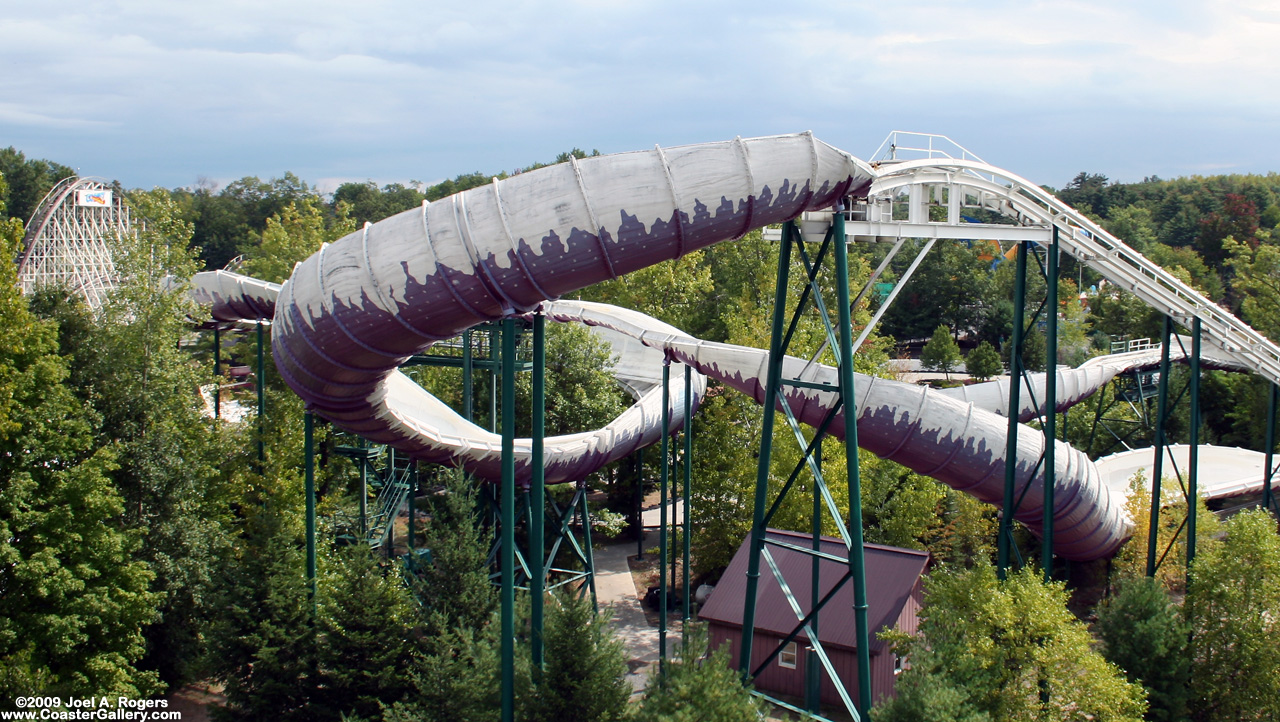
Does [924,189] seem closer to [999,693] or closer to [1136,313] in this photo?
[999,693]

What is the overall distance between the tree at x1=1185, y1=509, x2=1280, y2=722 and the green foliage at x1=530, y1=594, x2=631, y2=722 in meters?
9.90

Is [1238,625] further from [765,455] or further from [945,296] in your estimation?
[945,296]

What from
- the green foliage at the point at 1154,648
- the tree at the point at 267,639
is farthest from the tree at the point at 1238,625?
the tree at the point at 267,639

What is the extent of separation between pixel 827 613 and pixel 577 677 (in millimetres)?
7404

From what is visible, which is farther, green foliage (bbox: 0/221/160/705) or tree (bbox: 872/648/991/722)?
green foliage (bbox: 0/221/160/705)

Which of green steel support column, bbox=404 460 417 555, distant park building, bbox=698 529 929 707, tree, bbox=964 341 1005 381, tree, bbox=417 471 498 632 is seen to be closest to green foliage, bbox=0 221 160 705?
green steel support column, bbox=404 460 417 555

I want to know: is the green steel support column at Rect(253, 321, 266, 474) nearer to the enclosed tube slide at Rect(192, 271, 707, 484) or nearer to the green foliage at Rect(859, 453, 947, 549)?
the enclosed tube slide at Rect(192, 271, 707, 484)

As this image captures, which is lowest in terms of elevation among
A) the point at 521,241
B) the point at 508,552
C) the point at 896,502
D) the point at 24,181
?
the point at 896,502

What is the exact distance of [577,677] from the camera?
37.3 ft

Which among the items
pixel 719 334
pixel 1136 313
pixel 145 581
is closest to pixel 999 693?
pixel 145 581

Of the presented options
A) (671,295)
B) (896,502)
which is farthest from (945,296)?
(896,502)

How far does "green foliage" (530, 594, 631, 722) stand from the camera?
11211 millimetres

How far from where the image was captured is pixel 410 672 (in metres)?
13.8

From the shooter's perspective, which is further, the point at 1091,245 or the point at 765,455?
the point at 1091,245
